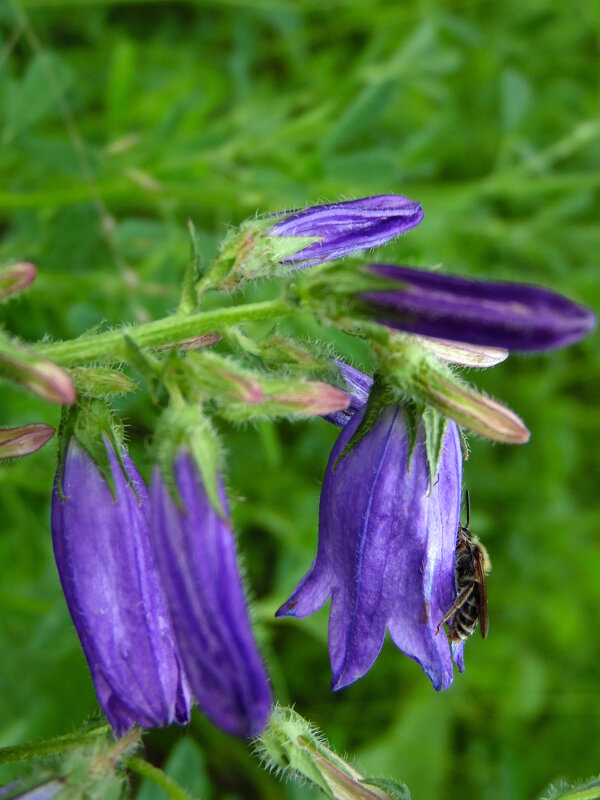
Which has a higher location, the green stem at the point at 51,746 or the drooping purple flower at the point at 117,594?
the drooping purple flower at the point at 117,594

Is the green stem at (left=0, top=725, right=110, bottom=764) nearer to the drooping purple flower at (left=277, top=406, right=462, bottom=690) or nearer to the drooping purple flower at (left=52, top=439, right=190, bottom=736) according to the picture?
the drooping purple flower at (left=52, top=439, right=190, bottom=736)

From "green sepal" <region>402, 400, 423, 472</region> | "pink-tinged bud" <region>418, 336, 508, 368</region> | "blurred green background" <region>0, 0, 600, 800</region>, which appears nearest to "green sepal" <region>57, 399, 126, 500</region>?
"green sepal" <region>402, 400, 423, 472</region>

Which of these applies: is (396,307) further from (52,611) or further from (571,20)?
(571,20)

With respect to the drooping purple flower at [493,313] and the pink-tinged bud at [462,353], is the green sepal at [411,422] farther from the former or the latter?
the drooping purple flower at [493,313]

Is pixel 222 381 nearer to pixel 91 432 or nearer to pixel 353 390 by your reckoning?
pixel 91 432

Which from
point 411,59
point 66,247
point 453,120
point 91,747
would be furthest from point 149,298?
point 453,120

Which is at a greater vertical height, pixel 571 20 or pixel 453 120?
pixel 571 20

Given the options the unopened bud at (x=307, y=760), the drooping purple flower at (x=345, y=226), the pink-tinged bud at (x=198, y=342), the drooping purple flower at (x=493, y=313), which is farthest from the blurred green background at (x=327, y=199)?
the drooping purple flower at (x=493, y=313)
